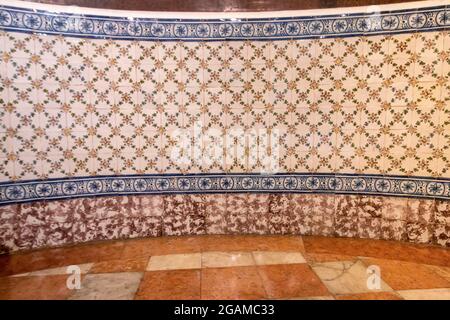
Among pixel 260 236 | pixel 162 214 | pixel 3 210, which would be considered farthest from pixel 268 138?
pixel 3 210

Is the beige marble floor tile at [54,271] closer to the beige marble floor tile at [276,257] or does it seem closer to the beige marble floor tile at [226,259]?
the beige marble floor tile at [226,259]

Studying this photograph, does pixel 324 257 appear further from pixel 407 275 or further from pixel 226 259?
pixel 226 259

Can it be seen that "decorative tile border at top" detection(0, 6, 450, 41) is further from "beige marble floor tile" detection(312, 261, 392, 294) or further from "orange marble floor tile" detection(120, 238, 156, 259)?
"beige marble floor tile" detection(312, 261, 392, 294)

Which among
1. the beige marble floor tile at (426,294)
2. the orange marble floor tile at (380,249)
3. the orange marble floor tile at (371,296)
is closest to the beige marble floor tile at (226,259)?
the orange marble floor tile at (380,249)

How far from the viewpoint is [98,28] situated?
267 centimetres

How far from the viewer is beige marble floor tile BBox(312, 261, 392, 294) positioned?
1.96m

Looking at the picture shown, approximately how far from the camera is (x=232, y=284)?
2031 mm

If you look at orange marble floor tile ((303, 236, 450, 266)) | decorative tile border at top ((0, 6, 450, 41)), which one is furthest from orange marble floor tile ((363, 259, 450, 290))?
decorative tile border at top ((0, 6, 450, 41))

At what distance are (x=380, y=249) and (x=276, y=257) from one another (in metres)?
0.89

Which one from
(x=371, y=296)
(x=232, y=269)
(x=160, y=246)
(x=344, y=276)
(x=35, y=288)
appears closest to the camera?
(x=371, y=296)

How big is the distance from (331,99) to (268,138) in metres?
0.64

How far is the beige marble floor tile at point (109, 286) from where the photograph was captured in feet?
6.22

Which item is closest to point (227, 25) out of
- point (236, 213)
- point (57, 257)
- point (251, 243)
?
point (236, 213)

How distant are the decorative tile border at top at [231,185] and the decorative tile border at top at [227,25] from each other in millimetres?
1223
